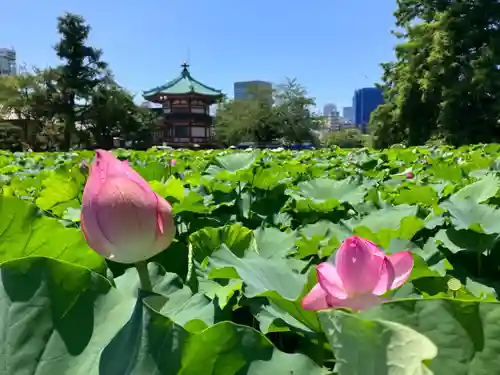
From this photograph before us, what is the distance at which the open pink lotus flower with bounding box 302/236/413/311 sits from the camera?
416 mm

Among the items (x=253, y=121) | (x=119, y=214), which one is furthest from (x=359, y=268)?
(x=253, y=121)

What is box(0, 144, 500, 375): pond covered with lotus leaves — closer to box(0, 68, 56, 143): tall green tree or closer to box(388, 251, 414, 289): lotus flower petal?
box(388, 251, 414, 289): lotus flower petal

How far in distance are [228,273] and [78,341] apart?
0.25 meters

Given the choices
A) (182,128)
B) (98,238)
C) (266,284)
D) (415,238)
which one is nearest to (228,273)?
(266,284)

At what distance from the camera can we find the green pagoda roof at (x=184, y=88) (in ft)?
96.5

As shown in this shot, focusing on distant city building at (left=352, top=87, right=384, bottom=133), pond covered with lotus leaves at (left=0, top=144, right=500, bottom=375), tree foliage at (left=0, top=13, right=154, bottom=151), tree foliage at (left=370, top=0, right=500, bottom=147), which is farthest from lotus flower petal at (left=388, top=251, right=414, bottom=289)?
distant city building at (left=352, top=87, right=384, bottom=133)

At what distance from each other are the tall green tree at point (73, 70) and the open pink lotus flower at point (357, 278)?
25671mm

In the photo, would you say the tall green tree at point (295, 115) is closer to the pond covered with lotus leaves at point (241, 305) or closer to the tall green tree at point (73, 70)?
the tall green tree at point (73, 70)

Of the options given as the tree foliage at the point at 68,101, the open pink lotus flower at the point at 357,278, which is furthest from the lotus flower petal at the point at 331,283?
the tree foliage at the point at 68,101

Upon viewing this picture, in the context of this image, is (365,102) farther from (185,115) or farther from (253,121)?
(185,115)

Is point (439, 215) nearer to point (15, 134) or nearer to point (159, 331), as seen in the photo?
point (159, 331)

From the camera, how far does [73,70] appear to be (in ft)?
82.1

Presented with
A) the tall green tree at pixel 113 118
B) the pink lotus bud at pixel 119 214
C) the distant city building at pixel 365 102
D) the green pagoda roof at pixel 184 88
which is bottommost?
the pink lotus bud at pixel 119 214

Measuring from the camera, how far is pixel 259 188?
4.63 feet
